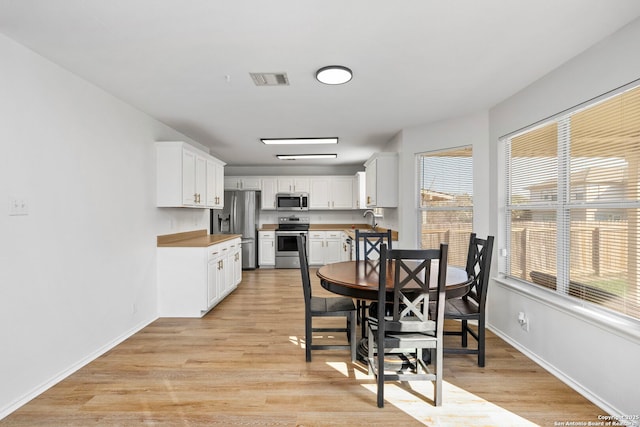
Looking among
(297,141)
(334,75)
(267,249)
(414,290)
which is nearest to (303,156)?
(297,141)

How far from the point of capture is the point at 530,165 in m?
2.95

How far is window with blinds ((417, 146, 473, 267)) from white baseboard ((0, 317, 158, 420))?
3699mm

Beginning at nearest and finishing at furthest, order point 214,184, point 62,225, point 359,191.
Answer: point 62,225, point 214,184, point 359,191

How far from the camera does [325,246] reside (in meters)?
7.30

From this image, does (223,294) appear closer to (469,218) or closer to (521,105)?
(469,218)

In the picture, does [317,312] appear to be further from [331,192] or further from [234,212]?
[331,192]

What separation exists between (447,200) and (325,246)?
12.1ft

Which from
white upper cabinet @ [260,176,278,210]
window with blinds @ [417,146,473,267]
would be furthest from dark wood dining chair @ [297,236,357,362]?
white upper cabinet @ [260,176,278,210]

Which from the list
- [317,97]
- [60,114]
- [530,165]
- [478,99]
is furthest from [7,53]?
[530,165]

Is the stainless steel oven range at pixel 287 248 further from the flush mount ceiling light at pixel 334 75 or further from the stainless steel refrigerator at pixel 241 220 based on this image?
the flush mount ceiling light at pixel 334 75

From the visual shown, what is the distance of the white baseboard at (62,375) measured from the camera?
2049 millimetres

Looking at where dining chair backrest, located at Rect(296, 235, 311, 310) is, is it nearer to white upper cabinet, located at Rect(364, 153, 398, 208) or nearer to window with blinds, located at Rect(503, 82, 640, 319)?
window with blinds, located at Rect(503, 82, 640, 319)

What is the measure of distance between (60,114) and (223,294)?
287 cm

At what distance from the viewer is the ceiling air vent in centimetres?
265
